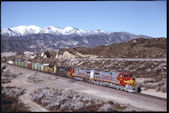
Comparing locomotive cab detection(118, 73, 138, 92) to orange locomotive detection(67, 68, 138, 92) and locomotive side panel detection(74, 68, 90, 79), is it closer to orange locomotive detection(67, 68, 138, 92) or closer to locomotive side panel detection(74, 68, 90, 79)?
orange locomotive detection(67, 68, 138, 92)

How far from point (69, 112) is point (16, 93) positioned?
39.1ft

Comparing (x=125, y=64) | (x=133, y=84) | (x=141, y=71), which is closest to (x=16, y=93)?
(x=133, y=84)

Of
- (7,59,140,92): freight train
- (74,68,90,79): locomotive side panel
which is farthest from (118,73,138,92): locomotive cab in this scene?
(74,68,90,79): locomotive side panel

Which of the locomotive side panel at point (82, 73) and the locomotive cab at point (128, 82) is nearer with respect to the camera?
the locomotive cab at point (128, 82)

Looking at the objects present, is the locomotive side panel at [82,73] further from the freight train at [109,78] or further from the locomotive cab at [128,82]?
the locomotive cab at [128,82]

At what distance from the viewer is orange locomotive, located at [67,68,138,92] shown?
30516 millimetres

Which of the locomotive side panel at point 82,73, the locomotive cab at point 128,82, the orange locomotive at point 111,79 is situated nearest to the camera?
the locomotive cab at point 128,82

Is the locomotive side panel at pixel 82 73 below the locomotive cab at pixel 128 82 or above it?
→ above

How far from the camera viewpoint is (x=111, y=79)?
3400cm

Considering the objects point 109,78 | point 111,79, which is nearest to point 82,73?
point 109,78

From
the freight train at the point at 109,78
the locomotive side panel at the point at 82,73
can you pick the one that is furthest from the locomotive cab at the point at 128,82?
the locomotive side panel at the point at 82,73

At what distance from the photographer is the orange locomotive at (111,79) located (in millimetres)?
30516

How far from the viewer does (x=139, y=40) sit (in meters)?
116

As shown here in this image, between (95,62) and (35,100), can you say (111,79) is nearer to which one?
(35,100)
